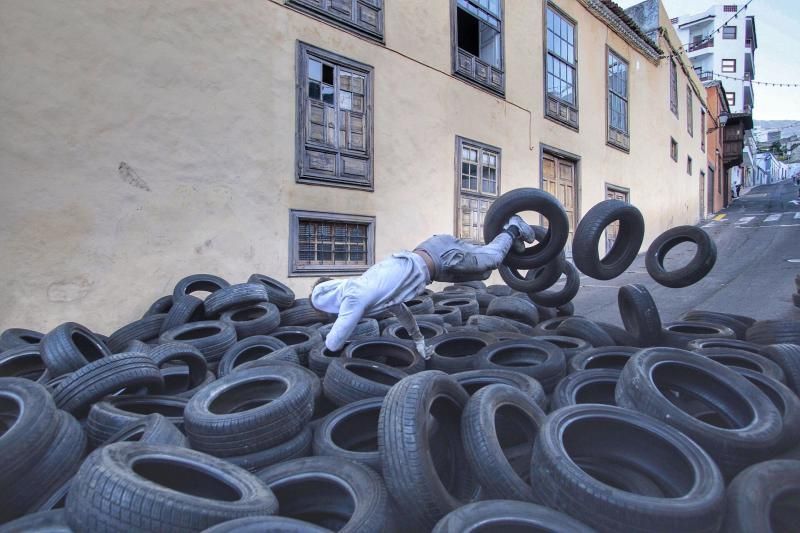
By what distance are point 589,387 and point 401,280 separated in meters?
1.89

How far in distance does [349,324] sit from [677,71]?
27520 mm

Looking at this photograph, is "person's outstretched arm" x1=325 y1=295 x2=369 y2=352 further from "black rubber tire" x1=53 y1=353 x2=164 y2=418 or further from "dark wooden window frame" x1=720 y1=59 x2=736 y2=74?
"dark wooden window frame" x1=720 y1=59 x2=736 y2=74

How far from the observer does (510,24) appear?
42.1 feet

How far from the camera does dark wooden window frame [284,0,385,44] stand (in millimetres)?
8477

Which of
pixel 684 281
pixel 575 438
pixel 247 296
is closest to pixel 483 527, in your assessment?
pixel 575 438

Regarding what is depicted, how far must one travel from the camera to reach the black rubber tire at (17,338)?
480 centimetres

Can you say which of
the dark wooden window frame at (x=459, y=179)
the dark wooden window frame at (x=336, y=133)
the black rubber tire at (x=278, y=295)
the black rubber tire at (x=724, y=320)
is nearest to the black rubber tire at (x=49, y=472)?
the black rubber tire at (x=278, y=295)

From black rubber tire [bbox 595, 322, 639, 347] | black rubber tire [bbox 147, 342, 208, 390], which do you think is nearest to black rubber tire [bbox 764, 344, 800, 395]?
black rubber tire [bbox 595, 322, 639, 347]

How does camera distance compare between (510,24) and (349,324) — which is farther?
(510,24)

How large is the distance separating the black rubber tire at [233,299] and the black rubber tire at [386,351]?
1.83m

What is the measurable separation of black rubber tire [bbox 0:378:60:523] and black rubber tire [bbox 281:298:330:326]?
3.21 m

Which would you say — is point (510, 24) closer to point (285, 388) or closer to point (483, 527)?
point (285, 388)

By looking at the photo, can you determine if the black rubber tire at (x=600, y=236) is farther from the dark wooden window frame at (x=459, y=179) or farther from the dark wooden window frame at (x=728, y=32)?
the dark wooden window frame at (x=728, y=32)

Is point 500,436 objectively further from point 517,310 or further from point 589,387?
point 517,310
